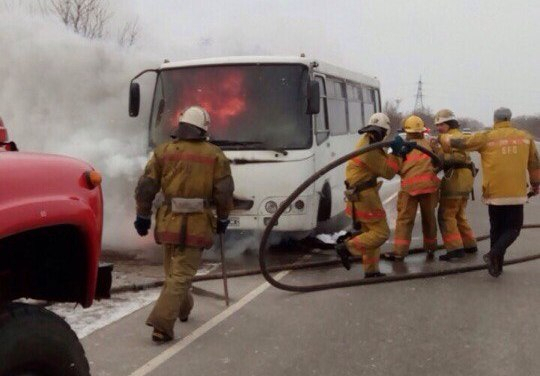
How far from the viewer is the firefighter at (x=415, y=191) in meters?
8.50

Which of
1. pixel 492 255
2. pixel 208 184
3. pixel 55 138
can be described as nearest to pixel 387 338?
pixel 208 184

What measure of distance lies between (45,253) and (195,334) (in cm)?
263

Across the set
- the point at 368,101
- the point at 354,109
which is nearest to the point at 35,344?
the point at 354,109

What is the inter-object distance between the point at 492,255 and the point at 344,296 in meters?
1.87

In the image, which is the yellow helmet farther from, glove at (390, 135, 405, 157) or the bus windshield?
glove at (390, 135, 405, 157)

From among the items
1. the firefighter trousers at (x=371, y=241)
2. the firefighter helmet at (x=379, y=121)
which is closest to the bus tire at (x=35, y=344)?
the firefighter trousers at (x=371, y=241)

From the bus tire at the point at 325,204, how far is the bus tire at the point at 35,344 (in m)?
6.90

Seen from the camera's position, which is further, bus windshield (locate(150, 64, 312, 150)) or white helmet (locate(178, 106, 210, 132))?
bus windshield (locate(150, 64, 312, 150))

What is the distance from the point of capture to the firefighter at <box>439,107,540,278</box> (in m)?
7.65

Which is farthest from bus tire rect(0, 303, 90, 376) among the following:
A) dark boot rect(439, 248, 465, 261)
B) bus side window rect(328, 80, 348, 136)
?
bus side window rect(328, 80, 348, 136)

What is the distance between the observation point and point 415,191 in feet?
28.0

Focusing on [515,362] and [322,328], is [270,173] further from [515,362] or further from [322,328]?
[515,362]

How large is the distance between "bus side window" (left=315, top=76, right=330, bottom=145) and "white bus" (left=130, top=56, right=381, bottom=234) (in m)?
0.05

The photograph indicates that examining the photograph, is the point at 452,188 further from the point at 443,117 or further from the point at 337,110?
the point at 337,110
